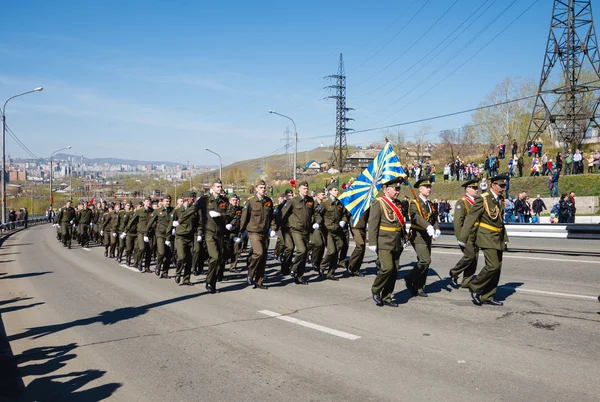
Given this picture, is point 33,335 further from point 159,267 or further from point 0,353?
point 159,267

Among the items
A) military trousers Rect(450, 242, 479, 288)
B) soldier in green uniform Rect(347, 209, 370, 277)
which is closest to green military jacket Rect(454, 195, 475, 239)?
military trousers Rect(450, 242, 479, 288)

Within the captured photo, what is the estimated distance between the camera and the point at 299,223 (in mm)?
11195

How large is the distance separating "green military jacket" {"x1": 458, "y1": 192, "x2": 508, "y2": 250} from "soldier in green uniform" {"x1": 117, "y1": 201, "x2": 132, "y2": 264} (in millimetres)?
10680

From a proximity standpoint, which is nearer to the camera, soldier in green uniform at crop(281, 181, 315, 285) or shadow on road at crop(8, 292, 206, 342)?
shadow on road at crop(8, 292, 206, 342)

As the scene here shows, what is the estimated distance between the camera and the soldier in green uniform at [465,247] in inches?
355

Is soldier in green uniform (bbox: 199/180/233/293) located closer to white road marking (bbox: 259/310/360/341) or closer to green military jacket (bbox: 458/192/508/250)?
white road marking (bbox: 259/310/360/341)

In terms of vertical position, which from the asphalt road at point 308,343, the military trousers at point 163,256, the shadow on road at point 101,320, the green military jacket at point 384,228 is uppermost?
the green military jacket at point 384,228

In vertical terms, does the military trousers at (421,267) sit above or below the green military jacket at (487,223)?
below

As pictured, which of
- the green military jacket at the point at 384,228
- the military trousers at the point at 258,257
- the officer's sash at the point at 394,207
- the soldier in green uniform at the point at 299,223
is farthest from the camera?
the soldier in green uniform at the point at 299,223

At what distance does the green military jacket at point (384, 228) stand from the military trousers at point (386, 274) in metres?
0.11

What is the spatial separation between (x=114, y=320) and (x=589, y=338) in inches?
256

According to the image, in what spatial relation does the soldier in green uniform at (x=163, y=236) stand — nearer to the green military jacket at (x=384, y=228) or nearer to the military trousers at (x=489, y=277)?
the green military jacket at (x=384, y=228)

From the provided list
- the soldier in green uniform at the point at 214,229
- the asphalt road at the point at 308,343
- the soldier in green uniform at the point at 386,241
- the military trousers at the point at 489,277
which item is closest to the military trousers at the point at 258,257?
the asphalt road at the point at 308,343

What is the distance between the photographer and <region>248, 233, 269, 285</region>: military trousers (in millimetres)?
10273
